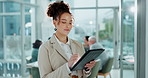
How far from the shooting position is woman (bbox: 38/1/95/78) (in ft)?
4.27

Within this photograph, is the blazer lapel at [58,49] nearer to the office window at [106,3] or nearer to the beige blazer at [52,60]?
the beige blazer at [52,60]

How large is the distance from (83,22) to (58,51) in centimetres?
560

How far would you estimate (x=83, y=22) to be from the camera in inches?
272

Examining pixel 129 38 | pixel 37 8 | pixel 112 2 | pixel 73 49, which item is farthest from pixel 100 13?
pixel 73 49

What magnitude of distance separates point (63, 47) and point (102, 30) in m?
5.59

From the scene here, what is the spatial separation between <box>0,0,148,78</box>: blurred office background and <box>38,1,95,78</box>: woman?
1239 mm

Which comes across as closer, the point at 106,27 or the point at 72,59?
the point at 72,59

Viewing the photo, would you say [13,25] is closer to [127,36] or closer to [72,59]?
[127,36]

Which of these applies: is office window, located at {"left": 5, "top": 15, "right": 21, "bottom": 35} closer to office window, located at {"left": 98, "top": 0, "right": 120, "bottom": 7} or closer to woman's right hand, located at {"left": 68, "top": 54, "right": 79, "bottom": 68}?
office window, located at {"left": 98, "top": 0, "right": 120, "bottom": 7}

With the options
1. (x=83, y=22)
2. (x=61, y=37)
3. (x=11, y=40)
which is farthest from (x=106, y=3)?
(x=61, y=37)

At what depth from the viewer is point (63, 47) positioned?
1444 mm

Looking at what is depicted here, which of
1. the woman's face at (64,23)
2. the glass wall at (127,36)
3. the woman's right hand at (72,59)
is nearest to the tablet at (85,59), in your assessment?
the woman's right hand at (72,59)

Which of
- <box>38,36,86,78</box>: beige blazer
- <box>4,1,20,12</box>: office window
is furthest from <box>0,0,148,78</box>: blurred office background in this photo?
<box>38,36,86,78</box>: beige blazer

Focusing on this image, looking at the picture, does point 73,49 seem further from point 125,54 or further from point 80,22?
point 80,22
